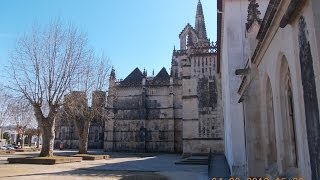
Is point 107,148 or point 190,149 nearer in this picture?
point 190,149

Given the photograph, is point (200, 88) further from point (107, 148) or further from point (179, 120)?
point (107, 148)

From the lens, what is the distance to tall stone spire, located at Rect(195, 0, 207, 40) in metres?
47.2

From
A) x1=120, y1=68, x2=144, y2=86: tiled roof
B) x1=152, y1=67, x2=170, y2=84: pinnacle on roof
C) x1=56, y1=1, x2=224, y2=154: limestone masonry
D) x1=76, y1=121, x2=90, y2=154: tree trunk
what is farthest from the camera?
x1=120, y1=68, x2=144, y2=86: tiled roof

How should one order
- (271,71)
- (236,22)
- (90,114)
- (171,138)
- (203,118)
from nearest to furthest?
(271,71), (236,22), (90,114), (203,118), (171,138)

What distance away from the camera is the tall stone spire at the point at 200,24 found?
47156 millimetres

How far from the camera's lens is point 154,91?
55438mm

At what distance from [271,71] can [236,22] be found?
9.09 metres

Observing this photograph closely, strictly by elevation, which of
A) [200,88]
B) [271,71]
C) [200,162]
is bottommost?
[200,162]

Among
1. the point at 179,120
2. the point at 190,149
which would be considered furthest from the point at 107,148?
the point at 190,149

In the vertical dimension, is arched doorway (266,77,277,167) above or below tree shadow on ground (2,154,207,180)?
above

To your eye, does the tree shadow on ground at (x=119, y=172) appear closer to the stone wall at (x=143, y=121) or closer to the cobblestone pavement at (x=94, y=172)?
the cobblestone pavement at (x=94, y=172)

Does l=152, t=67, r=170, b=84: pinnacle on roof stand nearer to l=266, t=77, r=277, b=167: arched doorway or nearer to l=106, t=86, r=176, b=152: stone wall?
l=106, t=86, r=176, b=152: stone wall

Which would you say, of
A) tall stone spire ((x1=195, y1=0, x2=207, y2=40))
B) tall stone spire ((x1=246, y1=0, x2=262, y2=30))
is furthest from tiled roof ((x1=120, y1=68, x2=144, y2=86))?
tall stone spire ((x1=246, y1=0, x2=262, y2=30))

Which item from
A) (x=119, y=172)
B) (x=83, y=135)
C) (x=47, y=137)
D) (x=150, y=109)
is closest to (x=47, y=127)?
(x=47, y=137)
